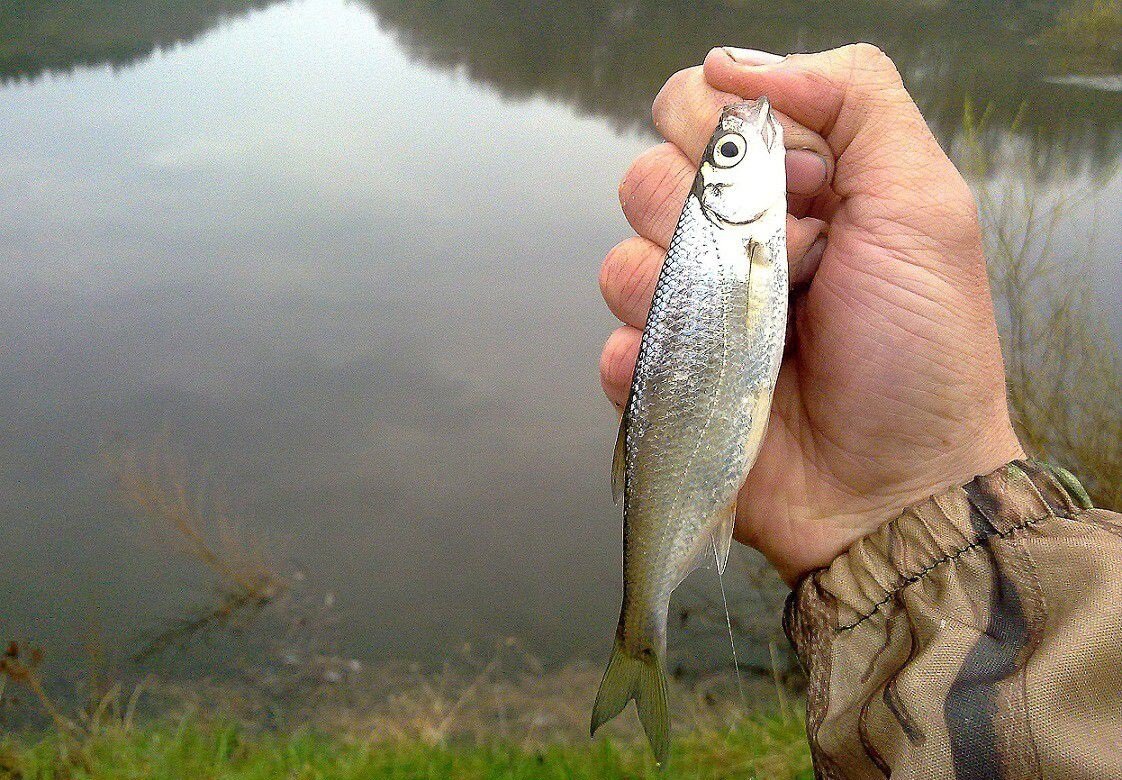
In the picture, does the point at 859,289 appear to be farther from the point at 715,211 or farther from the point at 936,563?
the point at 936,563

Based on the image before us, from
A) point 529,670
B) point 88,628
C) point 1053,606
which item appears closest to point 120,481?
point 88,628

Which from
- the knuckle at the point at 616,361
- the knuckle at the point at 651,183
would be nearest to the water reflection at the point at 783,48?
the knuckle at the point at 651,183

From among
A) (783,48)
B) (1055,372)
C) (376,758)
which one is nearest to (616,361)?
(376,758)

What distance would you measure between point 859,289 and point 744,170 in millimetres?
527

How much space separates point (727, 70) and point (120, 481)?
749cm

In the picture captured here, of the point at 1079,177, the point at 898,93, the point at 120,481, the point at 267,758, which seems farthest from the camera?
the point at 1079,177

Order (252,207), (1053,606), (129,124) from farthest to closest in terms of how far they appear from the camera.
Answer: (129,124), (252,207), (1053,606)

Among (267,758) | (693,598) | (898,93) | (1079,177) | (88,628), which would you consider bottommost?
(88,628)

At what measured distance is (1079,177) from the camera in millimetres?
11094

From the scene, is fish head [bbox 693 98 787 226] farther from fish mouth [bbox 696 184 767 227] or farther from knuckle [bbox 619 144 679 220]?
knuckle [bbox 619 144 679 220]

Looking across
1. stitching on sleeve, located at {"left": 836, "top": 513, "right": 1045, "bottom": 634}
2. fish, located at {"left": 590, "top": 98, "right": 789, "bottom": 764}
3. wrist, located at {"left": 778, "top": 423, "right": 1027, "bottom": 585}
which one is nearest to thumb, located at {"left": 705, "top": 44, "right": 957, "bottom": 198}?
fish, located at {"left": 590, "top": 98, "right": 789, "bottom": 764}

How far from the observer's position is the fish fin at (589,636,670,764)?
2152 mm

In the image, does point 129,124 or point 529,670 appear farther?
point 129,124

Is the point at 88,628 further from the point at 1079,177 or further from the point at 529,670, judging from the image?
the point at 1079,177
